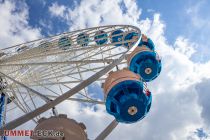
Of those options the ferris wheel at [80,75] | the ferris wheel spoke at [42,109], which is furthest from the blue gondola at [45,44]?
the ferris wheel spoke at [42,109]

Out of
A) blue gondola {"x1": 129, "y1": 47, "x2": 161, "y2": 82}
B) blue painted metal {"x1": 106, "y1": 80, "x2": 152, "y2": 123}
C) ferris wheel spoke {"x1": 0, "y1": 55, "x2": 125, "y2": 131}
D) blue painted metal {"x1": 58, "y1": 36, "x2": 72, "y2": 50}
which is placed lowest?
ferris wheel spoke {"x1": 0, "y1": 55, "x2": 125, "y2": 131}

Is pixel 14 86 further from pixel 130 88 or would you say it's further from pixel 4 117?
pixel 130 88

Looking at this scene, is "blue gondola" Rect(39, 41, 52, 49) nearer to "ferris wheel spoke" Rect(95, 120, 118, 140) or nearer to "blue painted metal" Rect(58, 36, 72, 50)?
"blue painted metal" Rect(58, 36, 72, 50)

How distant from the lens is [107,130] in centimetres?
960

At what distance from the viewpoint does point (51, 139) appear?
24.8 ft

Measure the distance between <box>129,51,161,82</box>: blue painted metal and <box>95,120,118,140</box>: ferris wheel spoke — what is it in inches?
→ 252

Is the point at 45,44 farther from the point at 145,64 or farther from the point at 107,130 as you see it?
the point at 107,130

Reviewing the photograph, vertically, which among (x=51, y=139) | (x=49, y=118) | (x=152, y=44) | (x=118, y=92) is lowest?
(x=51, y=139)

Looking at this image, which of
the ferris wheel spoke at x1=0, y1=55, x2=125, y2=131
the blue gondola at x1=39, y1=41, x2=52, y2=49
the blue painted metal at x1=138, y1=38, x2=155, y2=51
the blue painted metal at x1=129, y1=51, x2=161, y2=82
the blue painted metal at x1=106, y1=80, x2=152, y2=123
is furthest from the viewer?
the blue painted metal at x1=138, y1=38, x2=155, y2=51

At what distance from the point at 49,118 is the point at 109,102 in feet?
10.3

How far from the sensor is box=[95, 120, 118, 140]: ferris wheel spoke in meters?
9.16

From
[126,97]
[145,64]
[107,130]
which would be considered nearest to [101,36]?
[145,64]

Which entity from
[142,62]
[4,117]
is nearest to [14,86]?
[4,117]

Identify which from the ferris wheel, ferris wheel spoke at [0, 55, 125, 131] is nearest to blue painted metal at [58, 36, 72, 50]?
the ferris wheel
